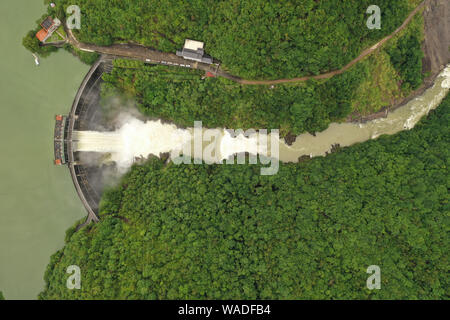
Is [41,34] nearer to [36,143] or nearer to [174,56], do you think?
[36,143]

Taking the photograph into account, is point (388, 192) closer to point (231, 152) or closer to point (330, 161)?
point (330, 161)

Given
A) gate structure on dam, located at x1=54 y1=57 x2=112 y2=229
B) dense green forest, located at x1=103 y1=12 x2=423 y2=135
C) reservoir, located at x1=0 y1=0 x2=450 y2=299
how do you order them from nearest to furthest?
dense green forest, located at x1=103 y1=12 x2=423 y2=135, gate structure on dam, located at x1=54 y1=57 x2=112 y2=229, reservoir, located at x1=0 y1=0 x2=450 y2=299

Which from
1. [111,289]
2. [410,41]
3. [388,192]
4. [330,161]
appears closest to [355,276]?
[388,192]

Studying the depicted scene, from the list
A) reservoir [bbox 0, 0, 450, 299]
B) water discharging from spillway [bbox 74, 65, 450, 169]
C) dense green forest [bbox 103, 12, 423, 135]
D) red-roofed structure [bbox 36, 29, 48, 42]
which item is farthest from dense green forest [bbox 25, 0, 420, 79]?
water discharging from spillway [bbox 74, 65, 450, 169]

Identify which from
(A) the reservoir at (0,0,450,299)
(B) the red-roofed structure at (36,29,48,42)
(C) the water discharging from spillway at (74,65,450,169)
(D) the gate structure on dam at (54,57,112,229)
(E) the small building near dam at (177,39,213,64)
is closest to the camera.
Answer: (E) the small building near dam at (177,39,213,64)

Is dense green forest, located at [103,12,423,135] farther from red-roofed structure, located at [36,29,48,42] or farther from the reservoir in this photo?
red-roofed structure, located at [36,29,48,42]
